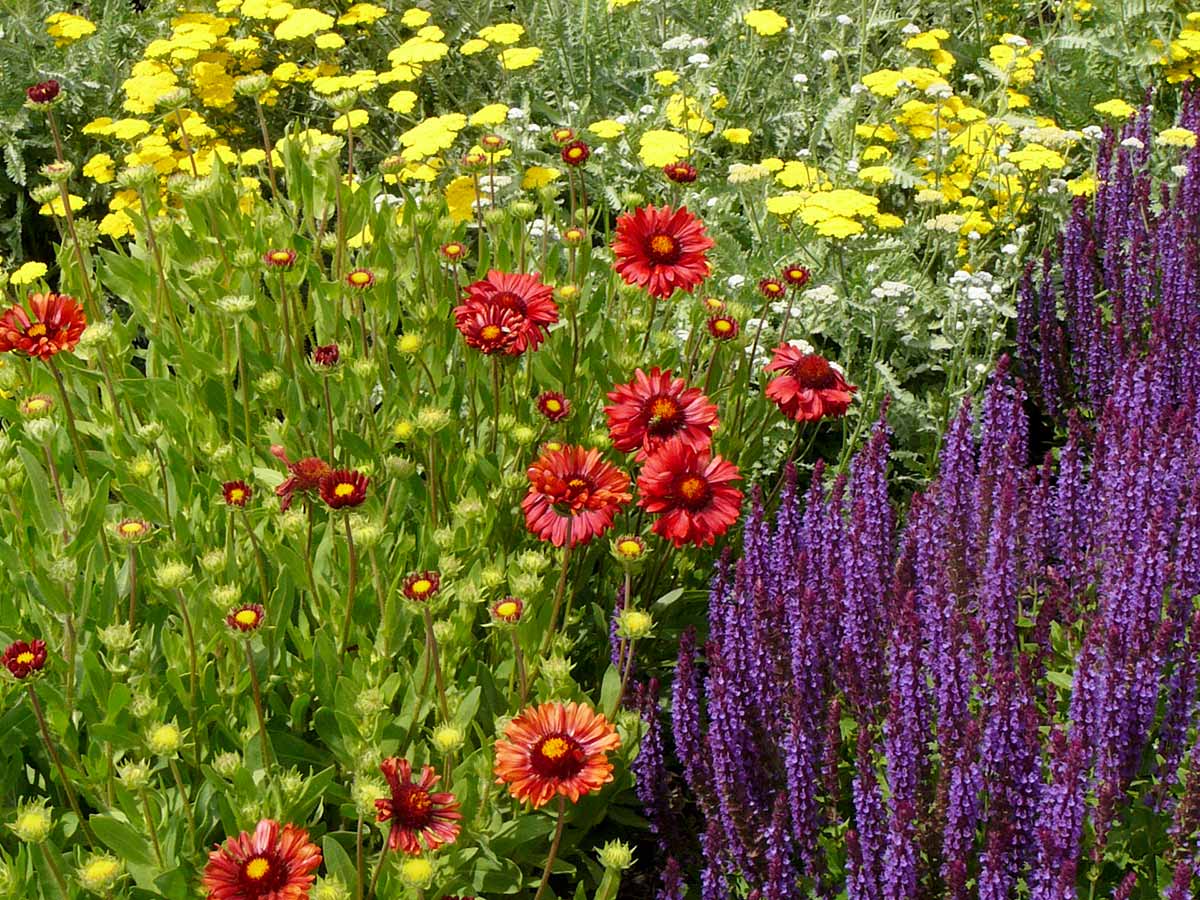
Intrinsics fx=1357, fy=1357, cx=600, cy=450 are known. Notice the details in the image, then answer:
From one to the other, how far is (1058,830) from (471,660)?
93 cm

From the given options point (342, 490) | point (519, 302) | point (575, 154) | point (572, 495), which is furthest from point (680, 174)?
point (342, 490)

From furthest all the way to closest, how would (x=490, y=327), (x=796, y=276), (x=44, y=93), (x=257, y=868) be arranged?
(x=44, y=93) < (x=796, y=276) < (x=490, y=327) < (x=257, y=868)

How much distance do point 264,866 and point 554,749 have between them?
1.25ft

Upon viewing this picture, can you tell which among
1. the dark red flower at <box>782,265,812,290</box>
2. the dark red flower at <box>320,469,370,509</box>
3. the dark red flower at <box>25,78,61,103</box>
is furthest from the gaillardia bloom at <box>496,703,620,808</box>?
the dark red flower at <box>25,78,61,103</box>

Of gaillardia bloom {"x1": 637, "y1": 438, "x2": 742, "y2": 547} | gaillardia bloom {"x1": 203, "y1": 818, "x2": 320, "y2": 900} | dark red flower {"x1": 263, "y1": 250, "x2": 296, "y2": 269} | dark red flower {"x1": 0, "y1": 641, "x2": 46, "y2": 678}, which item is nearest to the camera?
gaillardia bloom {"x1": 203, "y1": 818, "x2": 320, "y2": 900}

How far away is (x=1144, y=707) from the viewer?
207cm

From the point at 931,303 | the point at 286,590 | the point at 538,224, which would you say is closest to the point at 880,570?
the point at 286,590

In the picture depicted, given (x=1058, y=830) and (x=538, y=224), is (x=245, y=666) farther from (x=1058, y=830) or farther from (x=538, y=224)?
(x=538, y=224)

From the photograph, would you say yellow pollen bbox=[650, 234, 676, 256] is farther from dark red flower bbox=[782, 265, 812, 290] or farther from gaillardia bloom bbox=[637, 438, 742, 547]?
gaillardia bloom bbox=[637, 438, 742, 547]

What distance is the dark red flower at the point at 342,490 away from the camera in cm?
186

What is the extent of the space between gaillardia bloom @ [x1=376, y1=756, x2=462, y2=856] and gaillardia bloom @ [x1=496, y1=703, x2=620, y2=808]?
0.11 m

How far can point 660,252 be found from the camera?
257cm

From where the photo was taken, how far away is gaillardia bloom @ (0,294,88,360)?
223cm

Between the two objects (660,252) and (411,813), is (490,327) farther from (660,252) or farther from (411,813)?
(411,813)
